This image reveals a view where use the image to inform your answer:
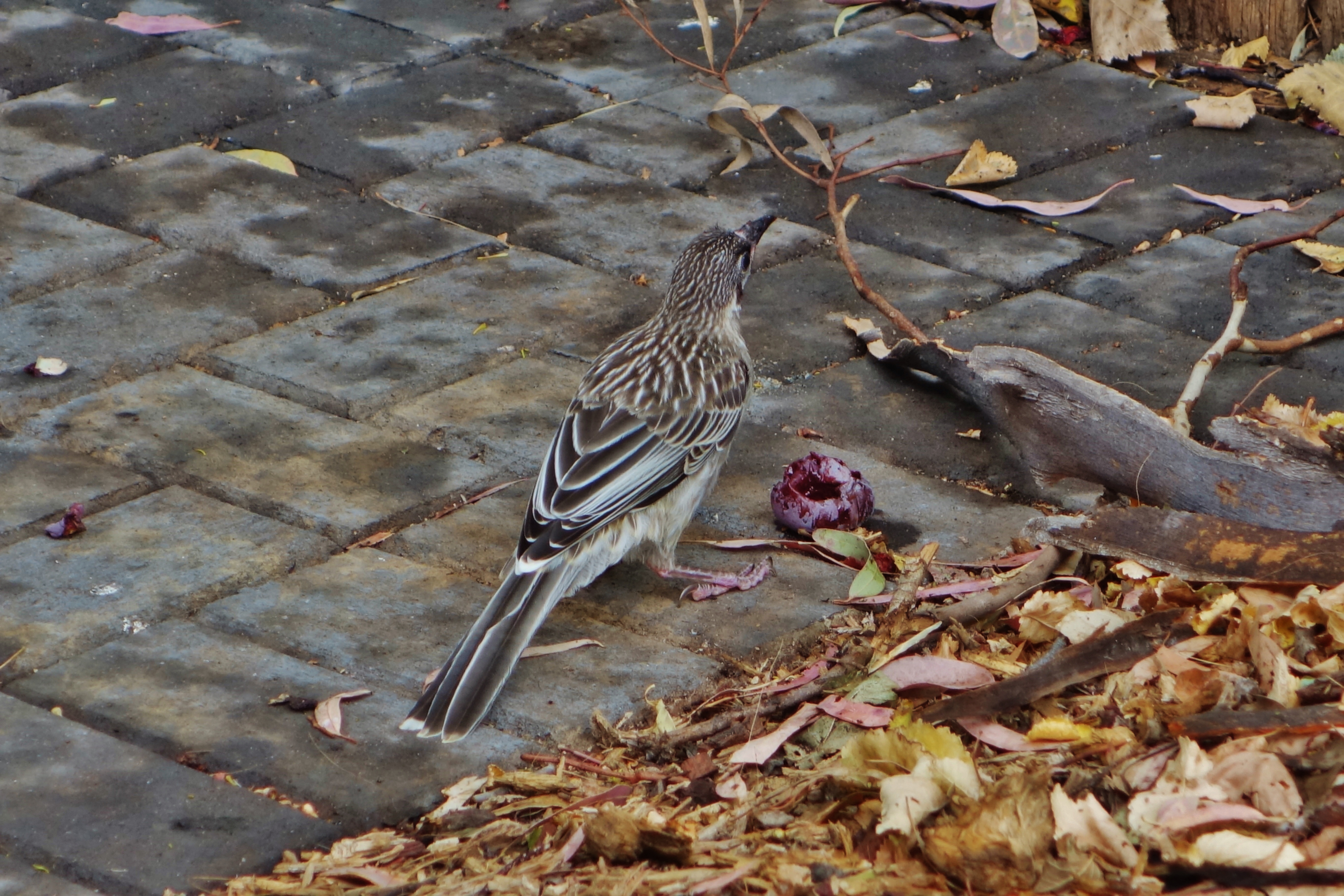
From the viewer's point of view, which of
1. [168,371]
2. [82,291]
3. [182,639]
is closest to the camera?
[182,639]

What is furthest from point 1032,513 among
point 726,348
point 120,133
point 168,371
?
point 120,133

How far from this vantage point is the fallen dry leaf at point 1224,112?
25.9 feet

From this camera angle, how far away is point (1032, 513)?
5152 mm

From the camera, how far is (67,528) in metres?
4.87

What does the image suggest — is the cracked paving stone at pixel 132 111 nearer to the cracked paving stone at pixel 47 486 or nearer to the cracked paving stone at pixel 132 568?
the cracked paving stone at pixel 47 486

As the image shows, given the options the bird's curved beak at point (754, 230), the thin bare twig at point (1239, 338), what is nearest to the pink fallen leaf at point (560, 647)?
the bird's curved beak at point (754, 230)

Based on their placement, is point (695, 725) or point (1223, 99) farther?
point (1223, 99)

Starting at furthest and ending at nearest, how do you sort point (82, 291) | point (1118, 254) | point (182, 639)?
point (1118, 254) → point (82, 291) → point (182, 639)

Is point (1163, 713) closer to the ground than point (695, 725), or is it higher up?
higher up

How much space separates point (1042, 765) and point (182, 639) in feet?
7.49

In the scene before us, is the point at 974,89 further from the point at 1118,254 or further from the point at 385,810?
the point at 385,810

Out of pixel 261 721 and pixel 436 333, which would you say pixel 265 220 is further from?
pixel 261 721

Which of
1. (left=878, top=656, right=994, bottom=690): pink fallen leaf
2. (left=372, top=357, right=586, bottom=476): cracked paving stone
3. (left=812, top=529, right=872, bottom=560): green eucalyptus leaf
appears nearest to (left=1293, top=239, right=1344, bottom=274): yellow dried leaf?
(left=812, top=529, right=872, bottom=560): green eucalyptus leaf

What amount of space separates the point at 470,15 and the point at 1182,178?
395 centimetres
